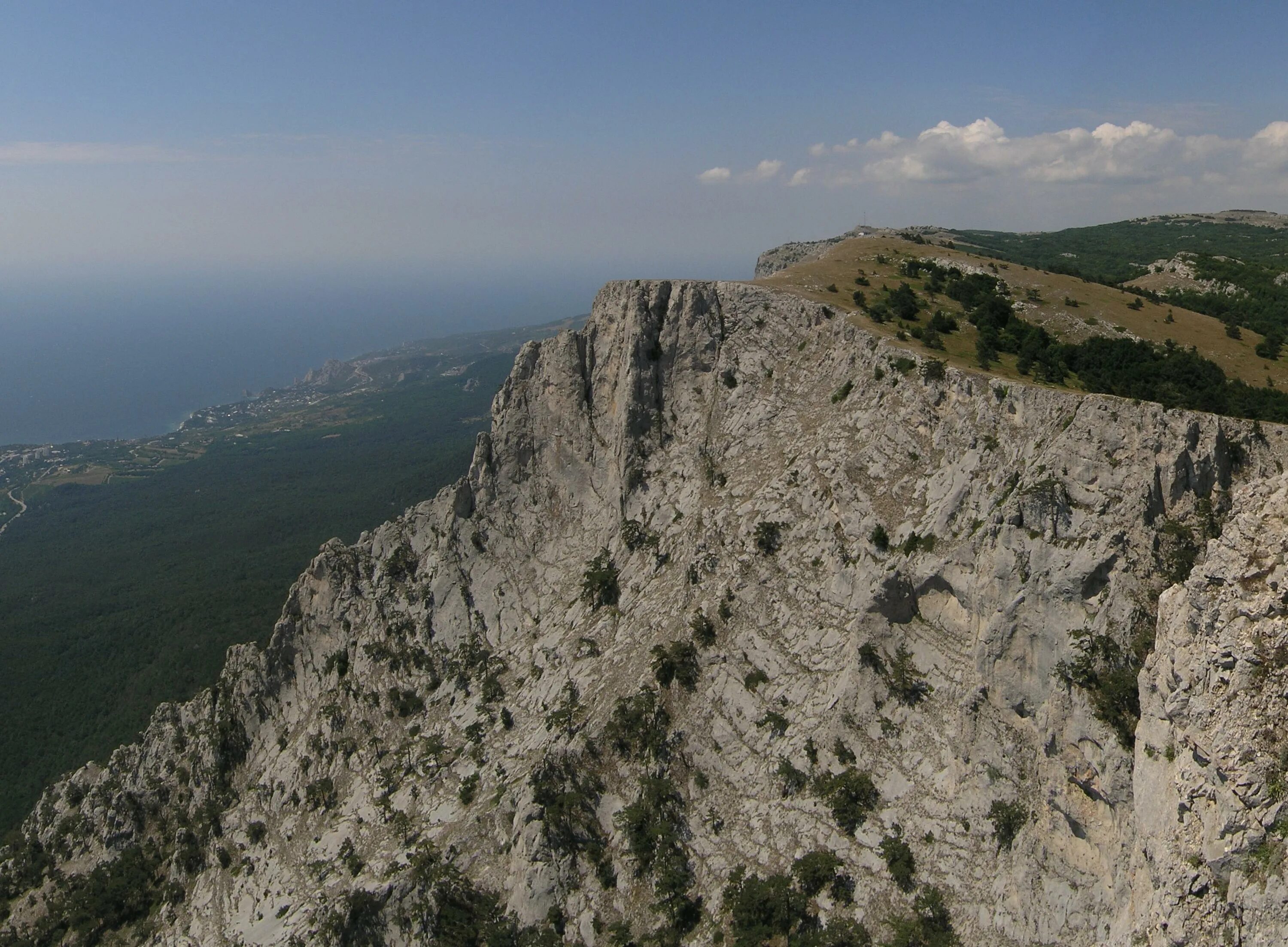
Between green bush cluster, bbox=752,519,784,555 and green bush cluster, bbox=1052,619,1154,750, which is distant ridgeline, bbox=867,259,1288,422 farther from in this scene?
green bush cluster, bbox=752,519,784,555

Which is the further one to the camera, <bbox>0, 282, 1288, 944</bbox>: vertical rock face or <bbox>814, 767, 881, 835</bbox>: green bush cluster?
<bbox>814, 767, 881, 835</bbox>: green bush cluster

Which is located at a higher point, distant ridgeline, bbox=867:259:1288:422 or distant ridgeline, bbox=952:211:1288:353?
distant ridgeline, bbox=952:211:1288:353

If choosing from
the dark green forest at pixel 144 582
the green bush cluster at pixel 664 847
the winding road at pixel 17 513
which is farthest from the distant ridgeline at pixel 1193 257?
the winding road at pixel 17 513

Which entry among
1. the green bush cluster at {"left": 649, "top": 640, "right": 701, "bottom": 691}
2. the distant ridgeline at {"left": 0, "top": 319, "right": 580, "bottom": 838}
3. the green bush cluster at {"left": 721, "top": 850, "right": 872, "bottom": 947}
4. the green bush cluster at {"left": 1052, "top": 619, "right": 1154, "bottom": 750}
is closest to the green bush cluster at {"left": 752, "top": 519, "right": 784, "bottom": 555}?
the green bush cluster at {"left": 649, "top": 640, "right": 701, "bottom": 691}

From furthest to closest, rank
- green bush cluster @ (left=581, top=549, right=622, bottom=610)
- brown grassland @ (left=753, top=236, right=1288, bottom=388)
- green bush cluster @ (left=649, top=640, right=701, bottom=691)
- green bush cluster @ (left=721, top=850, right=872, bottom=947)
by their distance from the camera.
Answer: green bush cluster @ (left=581, top=549, right=622, bottom=610)
brown grassland @ (left=753, top=236, right=1288, bottom=388)
green bush cluster @ (left=649, top=640, right=701, bottom=691)
green bush cluster @ (left=721, top=850, right=872, bottom=947)

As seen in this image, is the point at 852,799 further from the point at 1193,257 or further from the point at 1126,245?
the point at 1126,245

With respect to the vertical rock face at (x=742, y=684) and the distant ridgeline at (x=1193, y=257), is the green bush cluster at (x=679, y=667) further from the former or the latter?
the distant ridgeline at (x=1193, y=257)

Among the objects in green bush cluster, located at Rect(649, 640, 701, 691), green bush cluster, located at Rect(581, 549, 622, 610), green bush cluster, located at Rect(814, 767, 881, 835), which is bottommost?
green bush cluster, located at Rect(814, 767, 881, 835)
